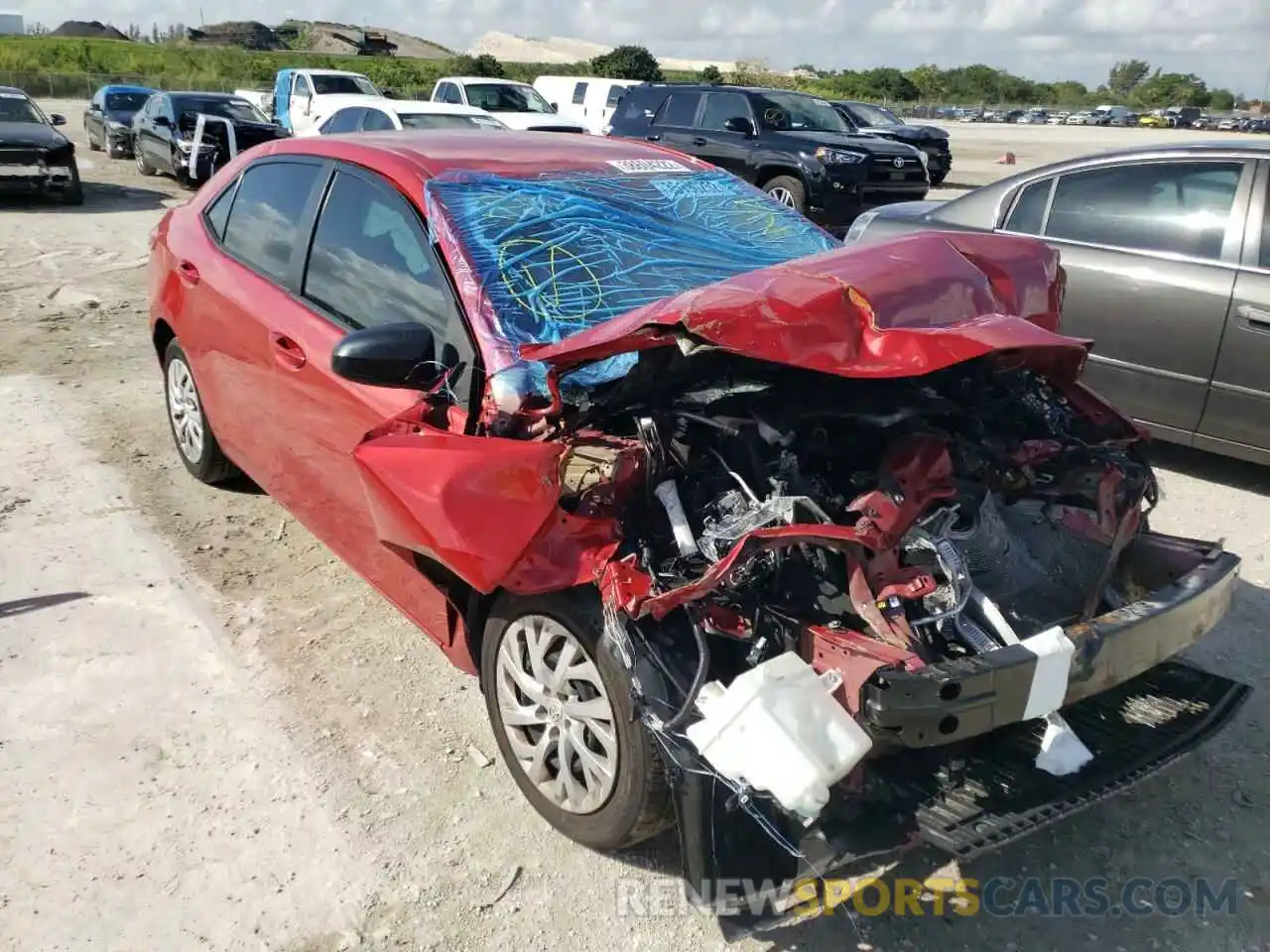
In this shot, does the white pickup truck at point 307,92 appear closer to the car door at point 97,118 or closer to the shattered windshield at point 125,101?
the shattered windshield at point 125,101

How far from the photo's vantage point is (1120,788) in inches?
98.4

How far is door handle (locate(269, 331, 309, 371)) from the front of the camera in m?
3.57

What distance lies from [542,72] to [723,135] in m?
60.0

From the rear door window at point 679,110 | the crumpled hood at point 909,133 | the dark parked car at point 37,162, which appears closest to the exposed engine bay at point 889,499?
the rear door window at point 679,110

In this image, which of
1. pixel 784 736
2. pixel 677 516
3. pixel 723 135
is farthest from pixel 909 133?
pixel 784 736

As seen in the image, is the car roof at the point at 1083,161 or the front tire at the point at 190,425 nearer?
the front tire at the point at 190,425

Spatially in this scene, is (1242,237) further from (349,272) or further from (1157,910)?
(349,272)

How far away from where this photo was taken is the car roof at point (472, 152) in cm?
358

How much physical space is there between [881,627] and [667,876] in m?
0.93

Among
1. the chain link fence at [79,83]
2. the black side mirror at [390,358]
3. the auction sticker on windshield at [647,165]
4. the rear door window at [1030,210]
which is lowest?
the chain link fence at [79,83]

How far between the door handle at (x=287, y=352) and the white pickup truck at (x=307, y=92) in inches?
647

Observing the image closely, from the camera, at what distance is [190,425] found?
4977mm

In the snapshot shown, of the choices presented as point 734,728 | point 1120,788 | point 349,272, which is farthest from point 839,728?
point 349,272

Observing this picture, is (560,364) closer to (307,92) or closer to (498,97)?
(498,97)
